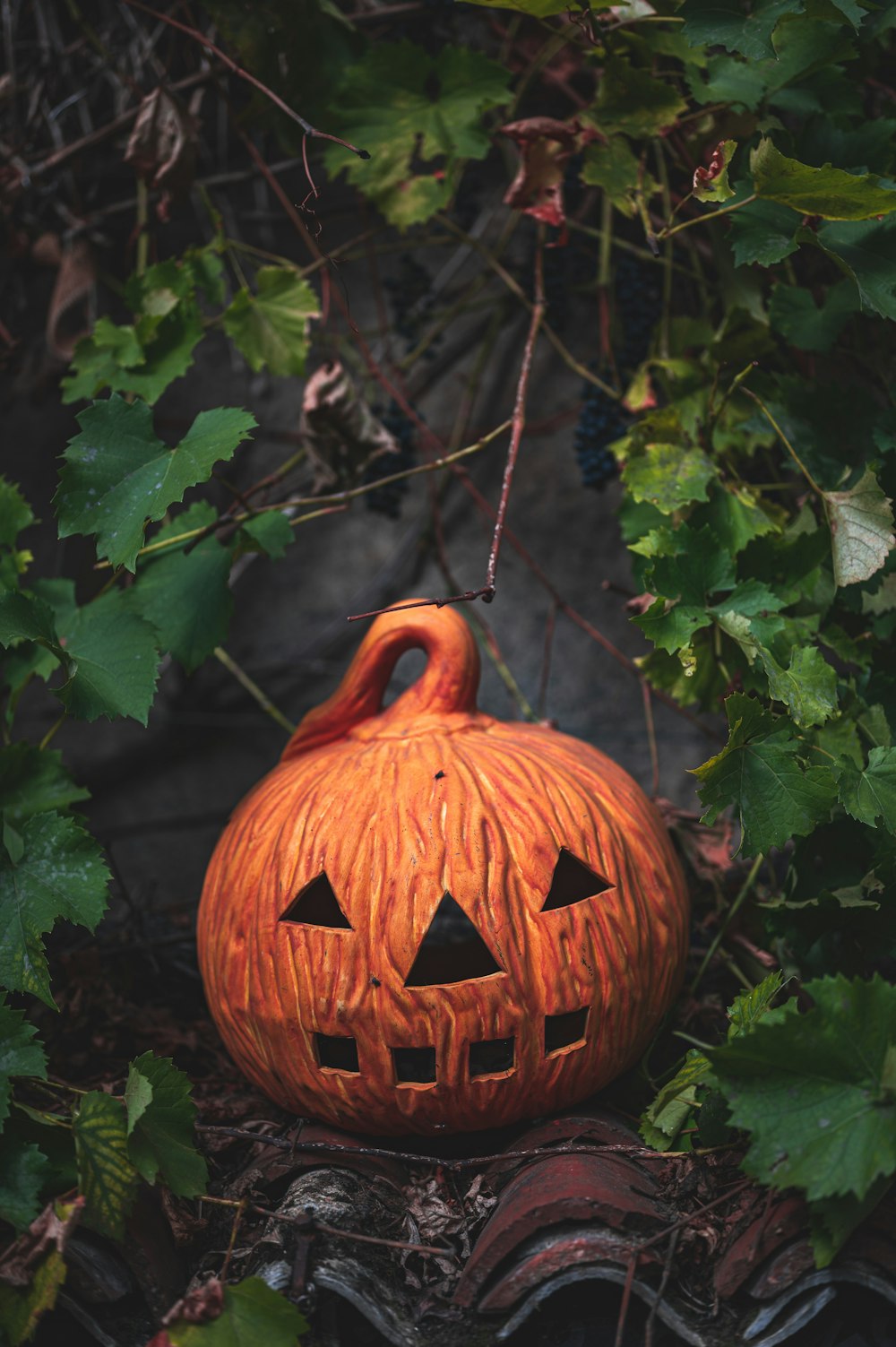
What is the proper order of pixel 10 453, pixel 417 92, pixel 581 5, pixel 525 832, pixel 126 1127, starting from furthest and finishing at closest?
1. pixel 10 453
2. pixel 417 92
3. pixel 581 5
4. pixel 525 832
5. pixel 126 1127

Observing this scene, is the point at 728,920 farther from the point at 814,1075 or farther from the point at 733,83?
the point at 733,83

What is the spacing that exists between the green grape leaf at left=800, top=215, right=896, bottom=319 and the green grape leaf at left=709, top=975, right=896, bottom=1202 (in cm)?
71

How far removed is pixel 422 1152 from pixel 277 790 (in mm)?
412

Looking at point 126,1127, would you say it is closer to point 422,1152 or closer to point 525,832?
point 422,1152

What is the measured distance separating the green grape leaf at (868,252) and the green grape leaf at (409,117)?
1.52 feet

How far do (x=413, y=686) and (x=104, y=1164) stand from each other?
0.60 meters

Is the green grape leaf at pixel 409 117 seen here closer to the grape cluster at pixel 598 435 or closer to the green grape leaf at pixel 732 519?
the grape cluster at pixel 598 435

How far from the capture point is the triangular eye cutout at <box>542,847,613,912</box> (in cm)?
117

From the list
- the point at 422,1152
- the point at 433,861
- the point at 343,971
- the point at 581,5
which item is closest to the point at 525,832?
the point at 433,861

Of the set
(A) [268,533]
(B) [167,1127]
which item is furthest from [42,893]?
(A) [268,533]

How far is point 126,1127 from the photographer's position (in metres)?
0.99

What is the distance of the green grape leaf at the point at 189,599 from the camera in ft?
4.22

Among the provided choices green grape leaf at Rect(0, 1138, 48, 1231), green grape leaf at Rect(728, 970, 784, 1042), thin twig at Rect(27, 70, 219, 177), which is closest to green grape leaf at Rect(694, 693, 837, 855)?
green grape leaf at Rect(728, 970, 784, 1042)

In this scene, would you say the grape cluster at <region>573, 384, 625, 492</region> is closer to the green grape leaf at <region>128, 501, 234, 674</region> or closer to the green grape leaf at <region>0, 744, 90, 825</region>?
the green grape leaf at <region>128, 501, 234, 674</region>
